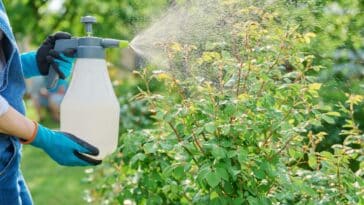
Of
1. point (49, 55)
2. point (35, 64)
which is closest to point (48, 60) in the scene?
point (49, 55)

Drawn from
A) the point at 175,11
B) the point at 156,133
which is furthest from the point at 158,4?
the point at 156,133

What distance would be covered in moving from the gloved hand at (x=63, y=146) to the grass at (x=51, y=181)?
2.59 m

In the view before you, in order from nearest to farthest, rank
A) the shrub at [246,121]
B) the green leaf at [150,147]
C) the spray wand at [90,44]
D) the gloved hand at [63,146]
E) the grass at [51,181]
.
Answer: the gloved hand at [63,146], the spray wand at [90,44], the shrub at [246,121], the green leaf at [150,147], the grass at [51,181]

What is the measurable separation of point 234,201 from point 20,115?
0.76m

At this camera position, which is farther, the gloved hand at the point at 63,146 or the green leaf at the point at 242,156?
the green leaf at the point at 242,156

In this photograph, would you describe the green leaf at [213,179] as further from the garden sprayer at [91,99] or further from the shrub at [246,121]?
the garden sprayer at [91,99]

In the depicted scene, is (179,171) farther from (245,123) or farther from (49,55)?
(49,55)

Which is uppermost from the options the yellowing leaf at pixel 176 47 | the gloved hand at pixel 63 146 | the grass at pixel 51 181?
the yellowing leaf at pixel 176 47

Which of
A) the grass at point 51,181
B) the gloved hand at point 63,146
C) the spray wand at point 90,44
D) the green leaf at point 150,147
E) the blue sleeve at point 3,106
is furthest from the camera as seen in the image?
the grass at point 51,181

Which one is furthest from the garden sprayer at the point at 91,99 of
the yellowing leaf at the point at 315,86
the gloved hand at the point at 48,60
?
the yellowing leaf at the point at 315,86

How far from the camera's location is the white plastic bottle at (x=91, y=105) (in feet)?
7.20

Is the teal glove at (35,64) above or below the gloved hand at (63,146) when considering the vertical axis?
above

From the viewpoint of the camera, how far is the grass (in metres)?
5.39

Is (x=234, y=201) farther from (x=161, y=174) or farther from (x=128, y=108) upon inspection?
(x=128, y=108)
